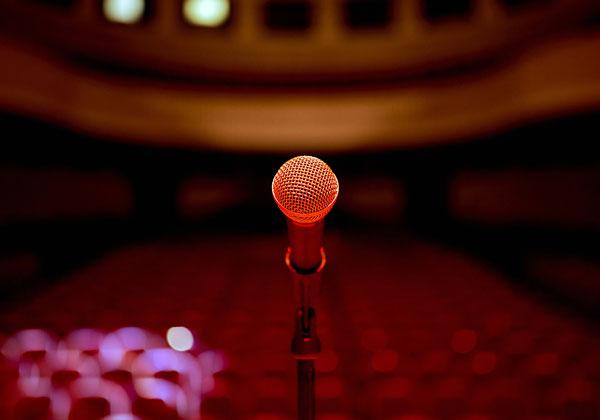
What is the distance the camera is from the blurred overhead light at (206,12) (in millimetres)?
6121

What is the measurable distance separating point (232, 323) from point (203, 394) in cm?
96

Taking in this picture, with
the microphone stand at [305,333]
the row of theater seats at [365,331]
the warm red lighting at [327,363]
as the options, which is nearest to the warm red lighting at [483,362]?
the row of theater seats at [365,331]

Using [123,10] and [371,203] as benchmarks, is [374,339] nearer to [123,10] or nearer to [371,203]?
[371,203]

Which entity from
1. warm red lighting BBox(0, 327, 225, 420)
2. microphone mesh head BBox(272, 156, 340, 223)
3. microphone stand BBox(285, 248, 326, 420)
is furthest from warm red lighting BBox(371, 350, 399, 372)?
microphone mesh head BBox(272, 156, 340, 223)

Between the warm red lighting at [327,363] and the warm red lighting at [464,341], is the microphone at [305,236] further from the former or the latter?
the warm red lighting at [464,341]

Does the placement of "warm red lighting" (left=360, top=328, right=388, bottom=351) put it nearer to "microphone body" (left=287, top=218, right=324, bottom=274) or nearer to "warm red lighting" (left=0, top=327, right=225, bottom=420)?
"warm red lighting" (left=0, top=327, right=225, bottom=420)

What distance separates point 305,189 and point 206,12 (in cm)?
627

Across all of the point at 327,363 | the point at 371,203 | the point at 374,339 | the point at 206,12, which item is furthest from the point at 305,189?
the point at 371,203

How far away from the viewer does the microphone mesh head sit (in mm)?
595

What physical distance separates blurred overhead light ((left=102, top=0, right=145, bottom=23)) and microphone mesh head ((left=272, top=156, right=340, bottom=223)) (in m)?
5.96

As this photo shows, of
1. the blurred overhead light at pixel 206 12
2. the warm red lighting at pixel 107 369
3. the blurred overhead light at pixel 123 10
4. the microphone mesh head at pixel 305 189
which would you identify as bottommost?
the microphone mesh head at pixel 305 189

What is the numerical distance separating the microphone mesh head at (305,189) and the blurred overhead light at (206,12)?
20.2ft

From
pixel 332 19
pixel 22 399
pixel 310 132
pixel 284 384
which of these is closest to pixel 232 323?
pixel 284 384

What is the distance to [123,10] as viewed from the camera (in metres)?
5.82
